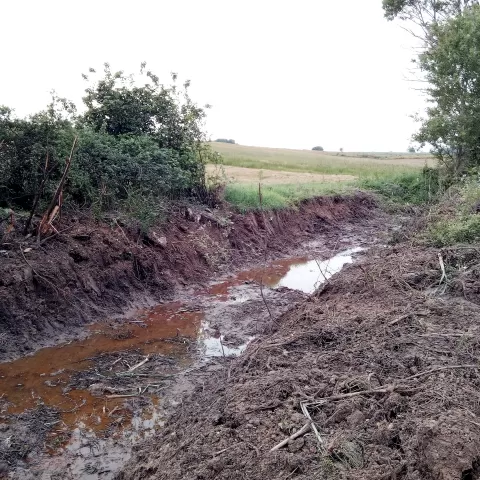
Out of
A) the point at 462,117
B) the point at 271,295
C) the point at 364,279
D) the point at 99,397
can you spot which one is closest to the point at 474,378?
the point at 364,279

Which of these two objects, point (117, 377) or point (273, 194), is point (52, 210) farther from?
point (273, 194)

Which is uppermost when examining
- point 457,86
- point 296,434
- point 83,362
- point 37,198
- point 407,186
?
point 457,86

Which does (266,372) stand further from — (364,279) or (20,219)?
(20,219)

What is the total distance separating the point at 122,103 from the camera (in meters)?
12.5

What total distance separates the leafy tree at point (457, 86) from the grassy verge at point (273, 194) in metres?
4.69

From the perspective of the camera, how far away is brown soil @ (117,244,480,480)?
11.3 feet

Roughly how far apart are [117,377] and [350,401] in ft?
11.6

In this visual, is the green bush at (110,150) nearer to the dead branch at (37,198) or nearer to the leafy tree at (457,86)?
the dead branch at (37,198)

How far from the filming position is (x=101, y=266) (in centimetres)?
945

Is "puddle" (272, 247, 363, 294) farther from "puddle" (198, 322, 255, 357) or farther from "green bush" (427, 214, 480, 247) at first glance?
"puddle" (198, 322, 255, 357)

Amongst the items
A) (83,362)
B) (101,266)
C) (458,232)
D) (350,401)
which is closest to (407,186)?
(458,232)

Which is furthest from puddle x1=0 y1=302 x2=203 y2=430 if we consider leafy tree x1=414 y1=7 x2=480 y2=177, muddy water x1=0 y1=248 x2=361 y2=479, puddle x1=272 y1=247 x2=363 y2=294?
leafy tree x1=414 y1=7 x2=480 y2=177

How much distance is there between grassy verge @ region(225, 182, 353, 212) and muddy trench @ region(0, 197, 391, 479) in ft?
14.5

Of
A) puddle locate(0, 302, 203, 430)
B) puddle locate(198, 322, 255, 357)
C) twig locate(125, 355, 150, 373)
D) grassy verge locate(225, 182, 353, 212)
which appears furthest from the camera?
grassy verge locate(225, 182, 353, 212)
